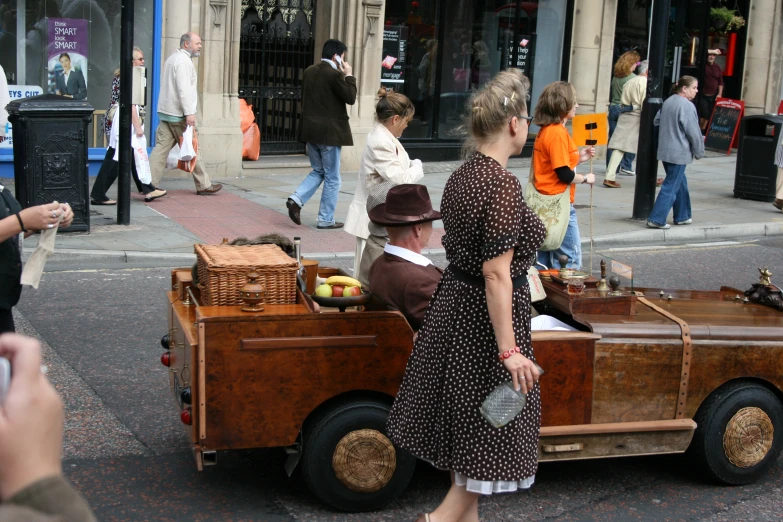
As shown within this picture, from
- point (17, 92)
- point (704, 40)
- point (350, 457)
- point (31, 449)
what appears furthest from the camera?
point (704, 40)

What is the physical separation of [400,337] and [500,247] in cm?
98

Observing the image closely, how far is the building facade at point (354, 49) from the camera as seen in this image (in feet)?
43.3

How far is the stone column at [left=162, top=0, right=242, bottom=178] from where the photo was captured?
529 inches

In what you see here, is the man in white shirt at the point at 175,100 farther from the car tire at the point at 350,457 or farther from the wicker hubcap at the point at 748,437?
the wicker hubcap at the point at 748,437

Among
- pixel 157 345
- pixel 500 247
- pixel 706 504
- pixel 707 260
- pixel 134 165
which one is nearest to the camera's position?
pixel 500 247

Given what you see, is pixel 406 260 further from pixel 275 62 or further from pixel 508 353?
pixel 275 62

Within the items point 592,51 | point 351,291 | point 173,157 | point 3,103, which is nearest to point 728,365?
point 351,291

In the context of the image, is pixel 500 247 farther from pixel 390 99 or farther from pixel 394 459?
pixel 390 99

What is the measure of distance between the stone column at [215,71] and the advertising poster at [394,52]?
3098 millimetres

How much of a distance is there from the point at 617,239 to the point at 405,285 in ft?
23.6

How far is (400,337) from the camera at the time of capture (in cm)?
446

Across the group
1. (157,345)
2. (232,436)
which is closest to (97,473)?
(232,436)

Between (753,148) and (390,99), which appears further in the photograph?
(753,148)

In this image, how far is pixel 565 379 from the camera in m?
4.51
